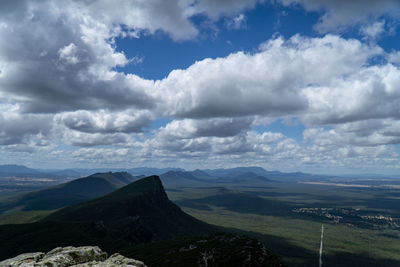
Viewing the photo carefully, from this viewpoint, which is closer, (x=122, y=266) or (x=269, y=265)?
(x=122, y=266)

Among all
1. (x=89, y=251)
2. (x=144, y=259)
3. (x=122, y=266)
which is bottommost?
(x=144, y=259)

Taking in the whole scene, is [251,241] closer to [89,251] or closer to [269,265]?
[269,265]

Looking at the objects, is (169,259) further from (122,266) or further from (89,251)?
(122,266)

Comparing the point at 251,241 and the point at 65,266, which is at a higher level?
the point at 65,266

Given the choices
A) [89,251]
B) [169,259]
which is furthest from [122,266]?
[169,259]

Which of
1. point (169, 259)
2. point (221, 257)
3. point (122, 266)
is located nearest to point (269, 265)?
point (221, 257)

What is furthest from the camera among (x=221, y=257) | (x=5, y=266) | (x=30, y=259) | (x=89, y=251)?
(x=221, y=257)

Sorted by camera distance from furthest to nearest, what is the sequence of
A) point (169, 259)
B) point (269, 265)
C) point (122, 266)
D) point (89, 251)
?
point (169, 259) → point (269, 265) → point (89, 251) → point (122, 266)
